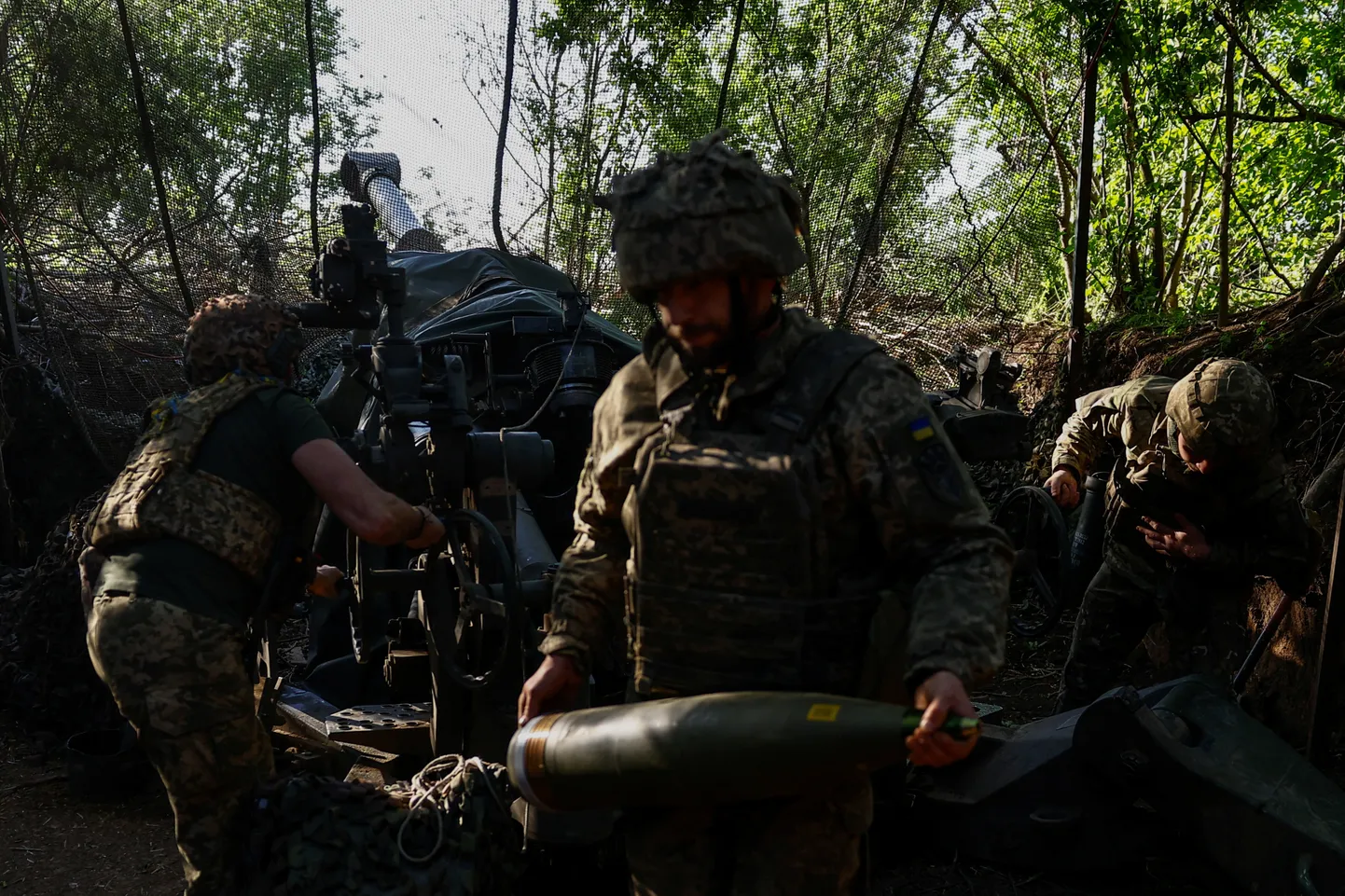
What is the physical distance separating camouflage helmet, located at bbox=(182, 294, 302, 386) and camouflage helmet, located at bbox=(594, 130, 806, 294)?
1.89 m

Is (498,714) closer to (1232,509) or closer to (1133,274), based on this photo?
(1232,509)

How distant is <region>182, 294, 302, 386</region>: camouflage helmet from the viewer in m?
3.86

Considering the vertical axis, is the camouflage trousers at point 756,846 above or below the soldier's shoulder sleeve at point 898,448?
below

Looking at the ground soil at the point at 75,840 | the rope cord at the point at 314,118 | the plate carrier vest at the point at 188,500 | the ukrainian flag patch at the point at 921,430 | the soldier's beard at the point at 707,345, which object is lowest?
the ground soil at the point at 75,840

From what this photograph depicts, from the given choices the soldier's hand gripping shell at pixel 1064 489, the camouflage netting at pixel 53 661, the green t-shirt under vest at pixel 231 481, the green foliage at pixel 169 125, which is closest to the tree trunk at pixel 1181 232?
the soldier's hand gripping shell at pixel 1064 489

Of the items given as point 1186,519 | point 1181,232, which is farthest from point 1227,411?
point 1181,232

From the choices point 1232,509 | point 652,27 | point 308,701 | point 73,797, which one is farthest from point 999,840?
point 652,27

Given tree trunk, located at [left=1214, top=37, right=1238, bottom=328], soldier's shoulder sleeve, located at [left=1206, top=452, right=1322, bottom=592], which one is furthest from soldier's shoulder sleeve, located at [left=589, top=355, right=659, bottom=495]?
tree trunk, located at [left=1214, top=37, right=1238, bottom=328]

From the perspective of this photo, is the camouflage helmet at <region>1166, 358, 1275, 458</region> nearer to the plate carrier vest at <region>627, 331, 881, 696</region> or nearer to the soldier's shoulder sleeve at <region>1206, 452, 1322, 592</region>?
the soldier's shoulder sleeve at <region>1206, 452, 1322, 592</region>

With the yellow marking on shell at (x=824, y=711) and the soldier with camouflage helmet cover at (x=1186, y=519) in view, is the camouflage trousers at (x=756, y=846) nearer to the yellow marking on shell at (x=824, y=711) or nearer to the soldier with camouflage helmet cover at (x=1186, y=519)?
the yellow marking on shell at (x=824, y=711)

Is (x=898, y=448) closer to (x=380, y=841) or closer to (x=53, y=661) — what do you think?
(x=380, y=841)

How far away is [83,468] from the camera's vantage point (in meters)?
8.10

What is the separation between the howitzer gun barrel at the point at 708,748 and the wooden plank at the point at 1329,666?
10.1ft

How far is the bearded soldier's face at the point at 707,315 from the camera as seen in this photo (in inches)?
92.7
